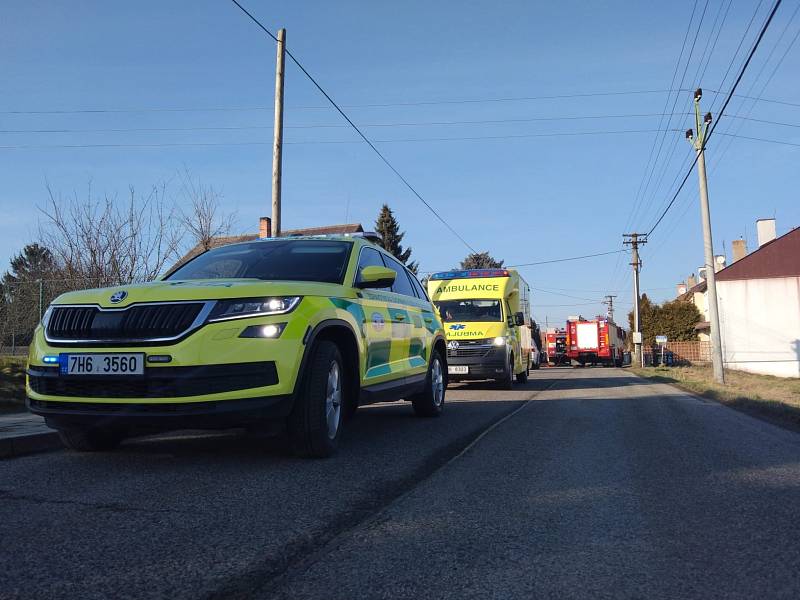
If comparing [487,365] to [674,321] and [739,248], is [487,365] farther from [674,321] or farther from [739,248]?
[739,248]

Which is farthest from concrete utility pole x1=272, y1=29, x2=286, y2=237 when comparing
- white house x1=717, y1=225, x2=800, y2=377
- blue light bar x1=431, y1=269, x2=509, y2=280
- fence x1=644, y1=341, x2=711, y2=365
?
fence x1=644, y1=341, x2=711, y2=365

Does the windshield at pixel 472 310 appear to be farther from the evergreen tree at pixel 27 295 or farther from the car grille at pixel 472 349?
the evergreen tree at pixel 27 295

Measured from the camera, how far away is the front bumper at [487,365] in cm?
1434

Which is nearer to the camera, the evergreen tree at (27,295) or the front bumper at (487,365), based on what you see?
the evergreen tree at (27,295)

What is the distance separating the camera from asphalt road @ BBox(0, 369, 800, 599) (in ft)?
8.61

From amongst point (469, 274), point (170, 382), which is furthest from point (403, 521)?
point (469, 274)

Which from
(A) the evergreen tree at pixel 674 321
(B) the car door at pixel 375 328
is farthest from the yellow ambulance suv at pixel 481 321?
(A) the evergreen tree at pixel 674 321

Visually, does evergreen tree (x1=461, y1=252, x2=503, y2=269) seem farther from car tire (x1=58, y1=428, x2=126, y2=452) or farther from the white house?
car tire (x1=58, y1=428, x2=126, y2=452)

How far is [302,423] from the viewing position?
4.74m

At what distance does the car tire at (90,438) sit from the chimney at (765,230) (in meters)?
60.3

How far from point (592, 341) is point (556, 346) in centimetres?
310

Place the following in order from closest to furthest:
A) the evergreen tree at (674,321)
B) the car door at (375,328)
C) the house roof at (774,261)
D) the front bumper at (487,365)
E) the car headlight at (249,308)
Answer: the car headlight at (249,308) → the car door at (375,328) → the front bumper at (487,365) → the house roof at (774,261) → the evergreen tree at (674,321)

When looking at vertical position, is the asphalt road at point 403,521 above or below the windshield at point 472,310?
below

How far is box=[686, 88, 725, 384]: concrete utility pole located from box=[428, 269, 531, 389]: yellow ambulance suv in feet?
27.1
